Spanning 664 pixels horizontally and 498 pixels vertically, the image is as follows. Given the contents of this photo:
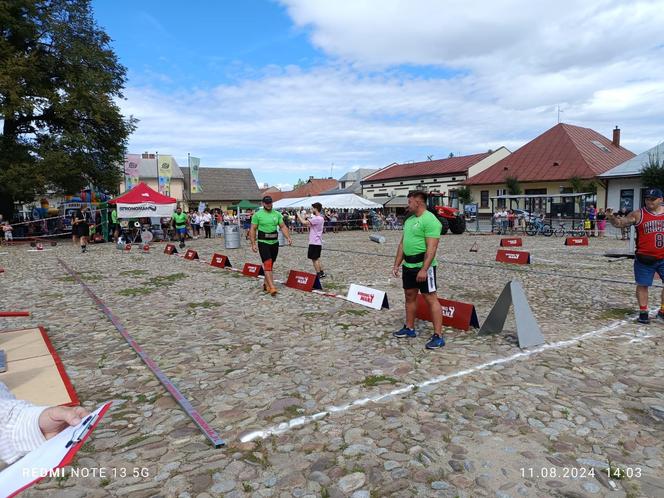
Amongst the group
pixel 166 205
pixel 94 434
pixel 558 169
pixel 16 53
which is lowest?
pixel 94 434

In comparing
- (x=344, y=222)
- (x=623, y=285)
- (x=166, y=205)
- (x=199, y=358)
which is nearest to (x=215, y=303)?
(x=199, y=358)

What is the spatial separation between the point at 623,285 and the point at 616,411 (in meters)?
7.16

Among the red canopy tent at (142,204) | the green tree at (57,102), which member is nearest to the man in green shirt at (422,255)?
the red canopy tent at (142,204)

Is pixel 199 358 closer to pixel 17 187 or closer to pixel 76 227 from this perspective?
pixel 76 227

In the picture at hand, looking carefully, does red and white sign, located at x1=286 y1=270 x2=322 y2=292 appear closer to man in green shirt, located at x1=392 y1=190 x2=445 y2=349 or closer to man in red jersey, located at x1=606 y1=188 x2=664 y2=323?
man in green shirt, located at x1=392 y1=190 x2=445 y2=349

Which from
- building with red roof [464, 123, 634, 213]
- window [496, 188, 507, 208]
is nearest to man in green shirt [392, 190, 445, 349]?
building with red roof [464, 123, 634, 213]

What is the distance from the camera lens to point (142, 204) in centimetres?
2617

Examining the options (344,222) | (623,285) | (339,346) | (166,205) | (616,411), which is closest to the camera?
(616,411)

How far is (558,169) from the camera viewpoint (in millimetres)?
44219

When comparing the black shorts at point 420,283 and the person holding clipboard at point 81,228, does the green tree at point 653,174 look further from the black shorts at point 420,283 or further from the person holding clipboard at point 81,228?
the person holding clipboard at point 81,228

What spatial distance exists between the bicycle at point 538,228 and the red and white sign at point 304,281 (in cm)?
2224

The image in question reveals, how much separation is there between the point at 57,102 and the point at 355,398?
103 ft

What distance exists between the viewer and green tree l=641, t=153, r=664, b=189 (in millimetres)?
31891

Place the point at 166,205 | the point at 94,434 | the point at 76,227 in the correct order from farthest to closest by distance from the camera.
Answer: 1. the point at 166,205
2. the point at 76,227
3. the point at 94,434
